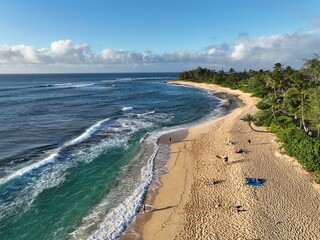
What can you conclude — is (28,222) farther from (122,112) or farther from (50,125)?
(122,112)

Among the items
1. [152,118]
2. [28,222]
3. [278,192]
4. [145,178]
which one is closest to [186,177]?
[145,178]

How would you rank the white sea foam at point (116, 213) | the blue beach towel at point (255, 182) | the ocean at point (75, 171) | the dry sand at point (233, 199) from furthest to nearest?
the blue beach towel at point (255, 182)
the ocean at point (75, 171)
the white sea foam at point (116, 213)
the dry sand at point (233, 199)

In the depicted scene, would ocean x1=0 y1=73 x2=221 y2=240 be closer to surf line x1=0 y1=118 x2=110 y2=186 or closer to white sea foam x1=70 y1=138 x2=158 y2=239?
white sea foam x1=70 y1=138 x2=158 y2=239

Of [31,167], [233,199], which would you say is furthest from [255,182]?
[31,167]

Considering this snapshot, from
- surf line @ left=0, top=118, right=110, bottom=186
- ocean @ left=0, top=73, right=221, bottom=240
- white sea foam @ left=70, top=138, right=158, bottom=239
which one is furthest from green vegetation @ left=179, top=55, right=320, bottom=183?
surf line @ left=0, top=118, right=110, bottom=186

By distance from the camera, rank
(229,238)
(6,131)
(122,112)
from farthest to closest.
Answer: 1. (122,112)
2. (6,131)
3. (229,238)

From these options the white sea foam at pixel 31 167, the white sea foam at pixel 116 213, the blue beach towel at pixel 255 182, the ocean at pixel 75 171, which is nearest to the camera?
the white sea foam at pixel 116 213

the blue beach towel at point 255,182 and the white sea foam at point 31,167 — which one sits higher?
the blue beach towel at point 255,182

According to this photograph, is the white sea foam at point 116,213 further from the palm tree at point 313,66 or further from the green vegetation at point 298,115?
the palm tree at point 313,66

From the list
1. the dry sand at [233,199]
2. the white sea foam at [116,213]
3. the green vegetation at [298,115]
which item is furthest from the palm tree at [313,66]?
the white sea foam at [116,213]

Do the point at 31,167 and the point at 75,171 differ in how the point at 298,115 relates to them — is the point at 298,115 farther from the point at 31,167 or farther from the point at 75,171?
the point at 31,167
